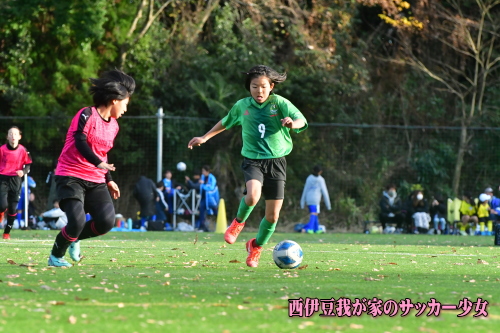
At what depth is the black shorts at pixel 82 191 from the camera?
832cm

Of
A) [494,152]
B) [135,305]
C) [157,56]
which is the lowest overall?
[135,305]

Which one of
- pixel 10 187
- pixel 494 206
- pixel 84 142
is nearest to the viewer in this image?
pixel 84 142

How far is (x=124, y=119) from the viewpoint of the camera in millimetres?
25906

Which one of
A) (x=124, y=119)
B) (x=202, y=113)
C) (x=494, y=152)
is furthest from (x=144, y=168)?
(x=494, y=152)

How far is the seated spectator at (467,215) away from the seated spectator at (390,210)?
1.72m

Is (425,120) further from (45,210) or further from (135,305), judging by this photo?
(135,305)

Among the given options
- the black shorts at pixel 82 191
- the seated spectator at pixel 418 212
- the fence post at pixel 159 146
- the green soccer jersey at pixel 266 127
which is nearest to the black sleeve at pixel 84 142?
the black shorts at pixel 82 191

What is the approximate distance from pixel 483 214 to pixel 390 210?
106 inches

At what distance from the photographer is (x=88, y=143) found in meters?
8.36

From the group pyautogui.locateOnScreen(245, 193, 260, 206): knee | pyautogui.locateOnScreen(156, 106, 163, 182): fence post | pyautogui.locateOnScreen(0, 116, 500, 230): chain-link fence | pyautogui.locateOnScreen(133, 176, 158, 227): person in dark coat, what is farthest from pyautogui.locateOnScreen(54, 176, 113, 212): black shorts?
pyautogui.locateOnScreen(0, 116, 500, 230): chain-link fence

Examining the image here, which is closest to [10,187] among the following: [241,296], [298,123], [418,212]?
[298,123]

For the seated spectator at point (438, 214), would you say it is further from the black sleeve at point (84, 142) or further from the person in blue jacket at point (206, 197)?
the black sleeve at point (84, 142)

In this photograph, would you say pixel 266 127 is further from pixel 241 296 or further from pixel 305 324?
pixel 305 324

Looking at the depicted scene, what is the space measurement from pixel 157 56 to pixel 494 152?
36.4ft
